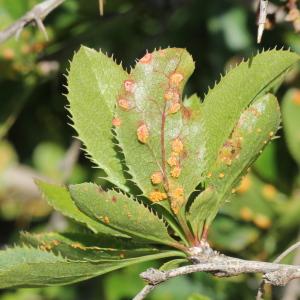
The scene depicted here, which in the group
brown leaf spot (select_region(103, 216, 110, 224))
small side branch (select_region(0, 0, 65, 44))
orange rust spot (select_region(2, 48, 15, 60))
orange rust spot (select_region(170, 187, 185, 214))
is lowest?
brown leaf spot (select_region(103, 216, 110, 224))

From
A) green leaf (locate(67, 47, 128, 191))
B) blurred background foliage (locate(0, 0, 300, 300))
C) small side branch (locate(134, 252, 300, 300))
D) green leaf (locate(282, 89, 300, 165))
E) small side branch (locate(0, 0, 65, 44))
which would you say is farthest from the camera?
blurred background foliage (locate(0, 0, 300, 300))

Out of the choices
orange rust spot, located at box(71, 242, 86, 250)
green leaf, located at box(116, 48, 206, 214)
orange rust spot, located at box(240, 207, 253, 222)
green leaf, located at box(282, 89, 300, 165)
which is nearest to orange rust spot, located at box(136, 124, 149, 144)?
green leaf, located at box(116, 48, 206, 214)

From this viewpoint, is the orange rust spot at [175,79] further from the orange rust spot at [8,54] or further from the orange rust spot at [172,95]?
the orange rust spot at [8,54]

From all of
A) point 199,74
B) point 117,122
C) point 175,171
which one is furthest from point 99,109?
point 199,74

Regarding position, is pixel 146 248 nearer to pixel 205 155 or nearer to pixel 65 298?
pixel 205 155

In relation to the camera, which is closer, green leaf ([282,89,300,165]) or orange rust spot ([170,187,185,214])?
orange rust spot ([170,187,185,214])

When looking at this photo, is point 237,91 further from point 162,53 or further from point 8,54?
point 8,54

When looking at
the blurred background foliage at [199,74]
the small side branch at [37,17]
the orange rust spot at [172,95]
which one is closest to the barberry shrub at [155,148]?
the orange rust spot at [172,95]

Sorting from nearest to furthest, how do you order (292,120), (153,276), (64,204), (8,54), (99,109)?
1. (153,276)
2. (99,109)
3. (64,204)
4. (292,120)
5. (8,54)

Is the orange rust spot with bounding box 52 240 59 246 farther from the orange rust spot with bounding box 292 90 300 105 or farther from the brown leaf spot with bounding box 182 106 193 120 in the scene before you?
the orange rust spot with bounding box 292 90 300 105
